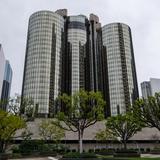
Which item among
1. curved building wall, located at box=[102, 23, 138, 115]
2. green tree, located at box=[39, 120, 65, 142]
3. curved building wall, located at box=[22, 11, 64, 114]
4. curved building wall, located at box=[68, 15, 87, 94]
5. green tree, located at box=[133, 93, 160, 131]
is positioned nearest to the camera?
green tree, located at box=[133, 93, 160, 131]

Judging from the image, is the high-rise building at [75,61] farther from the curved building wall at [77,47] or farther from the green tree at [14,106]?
the green tree at [14,106]

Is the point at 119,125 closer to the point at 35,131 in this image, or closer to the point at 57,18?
the point at 35,131

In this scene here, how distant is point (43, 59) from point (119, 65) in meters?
42.8

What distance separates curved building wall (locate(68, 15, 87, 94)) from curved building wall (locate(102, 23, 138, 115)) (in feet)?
47.1

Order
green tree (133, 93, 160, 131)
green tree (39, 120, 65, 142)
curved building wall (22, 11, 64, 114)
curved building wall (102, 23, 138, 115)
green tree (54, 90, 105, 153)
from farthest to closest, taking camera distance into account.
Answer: curved building wall (102, 23, 138, 115) → curved building wall (22, 11, 64, 114) → green tree (39, 120, 65, 142) → green tree (54, 90, 105, 153) → green tree (133, 93, 160, 131)

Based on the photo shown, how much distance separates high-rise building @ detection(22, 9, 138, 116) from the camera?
404 ft

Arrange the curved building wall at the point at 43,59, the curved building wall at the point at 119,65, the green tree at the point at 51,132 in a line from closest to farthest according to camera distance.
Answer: the green tree at the point at 51,132 < the curved building wall at the point at 43,59 < the curved building wall at the point at 119,65

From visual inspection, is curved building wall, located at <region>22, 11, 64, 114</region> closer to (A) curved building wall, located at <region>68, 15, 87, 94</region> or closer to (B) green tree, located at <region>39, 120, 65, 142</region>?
(A) curved building wall, located at <region>68, 15, 87, 94</region>

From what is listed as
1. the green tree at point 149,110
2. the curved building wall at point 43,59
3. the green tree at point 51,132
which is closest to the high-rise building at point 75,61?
the curved building wall at point 43,59

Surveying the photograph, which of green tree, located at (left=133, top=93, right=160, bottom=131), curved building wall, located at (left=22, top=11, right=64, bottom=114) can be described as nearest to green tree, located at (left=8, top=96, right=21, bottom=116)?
green tree, located at (left=133, top=93, right=160, bottom=131)

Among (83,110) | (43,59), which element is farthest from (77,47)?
(83,110)

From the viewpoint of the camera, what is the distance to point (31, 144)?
47.8 metres

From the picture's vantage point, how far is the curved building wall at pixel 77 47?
132 m

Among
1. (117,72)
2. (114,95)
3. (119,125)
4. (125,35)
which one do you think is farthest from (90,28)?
(119,125)
